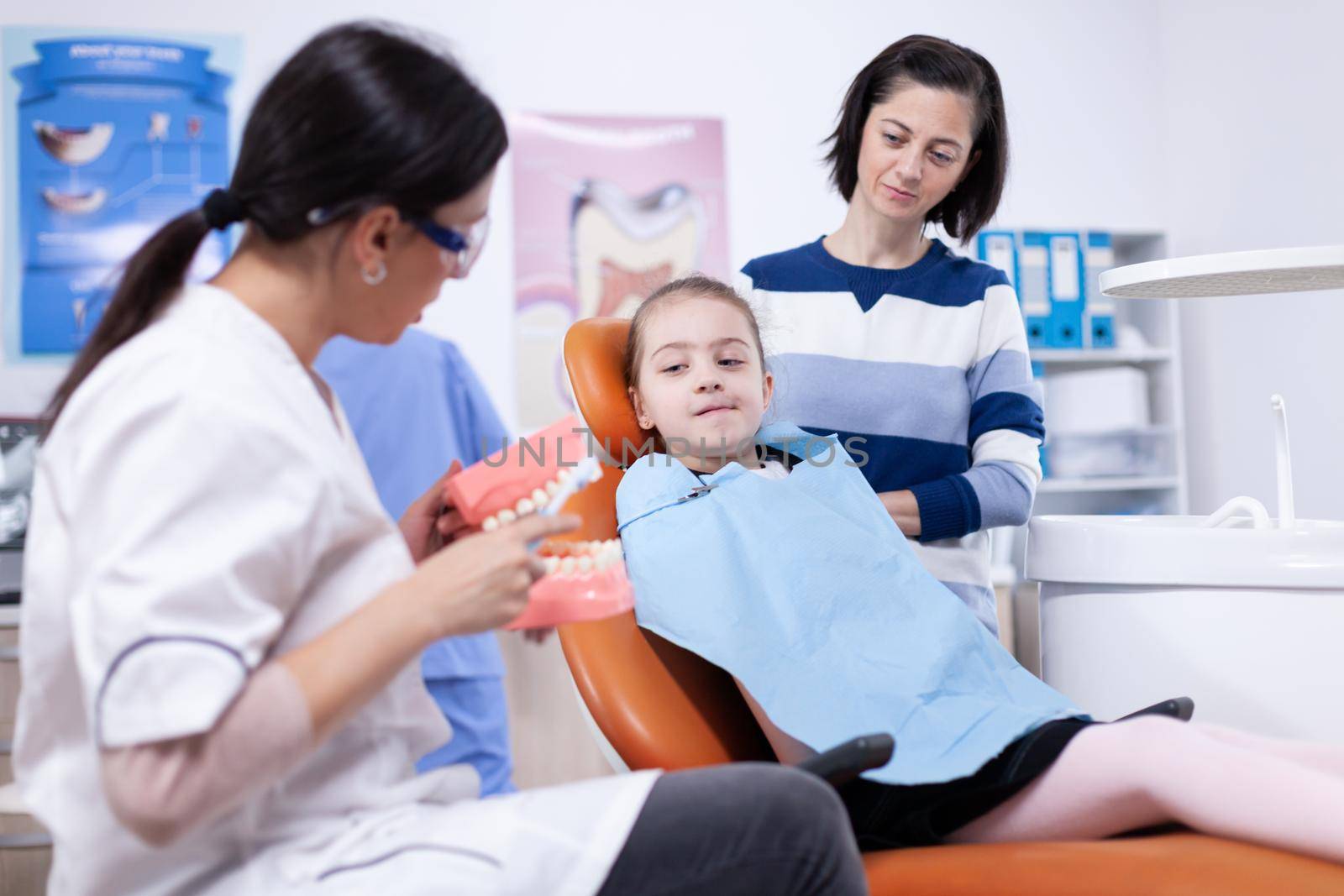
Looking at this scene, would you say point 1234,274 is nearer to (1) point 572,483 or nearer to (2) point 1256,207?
(1) point 572,483

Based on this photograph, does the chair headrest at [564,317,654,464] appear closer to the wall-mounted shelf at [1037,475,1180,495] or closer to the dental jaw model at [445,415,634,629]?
the dental jaw model at [445,415,634,629]

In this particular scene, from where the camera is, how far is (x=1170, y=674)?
4.58 feet

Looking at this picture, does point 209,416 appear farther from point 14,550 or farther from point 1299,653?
point 14,550

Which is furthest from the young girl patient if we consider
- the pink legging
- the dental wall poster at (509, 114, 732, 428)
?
the dental wall poster at (509, 114, 732, 428)

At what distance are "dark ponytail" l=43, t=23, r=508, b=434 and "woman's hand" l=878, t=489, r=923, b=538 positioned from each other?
31.9 inches

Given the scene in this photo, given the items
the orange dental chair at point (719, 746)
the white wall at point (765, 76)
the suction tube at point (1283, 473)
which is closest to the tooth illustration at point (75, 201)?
the white wall at point (765, 76)

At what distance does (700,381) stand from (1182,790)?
748 mm

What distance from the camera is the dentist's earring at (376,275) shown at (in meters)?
0.88

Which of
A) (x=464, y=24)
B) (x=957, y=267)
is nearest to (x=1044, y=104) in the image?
(x=464, y=24)

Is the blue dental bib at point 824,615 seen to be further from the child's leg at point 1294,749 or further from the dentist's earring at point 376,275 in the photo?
the dentist's earring at point 376,275

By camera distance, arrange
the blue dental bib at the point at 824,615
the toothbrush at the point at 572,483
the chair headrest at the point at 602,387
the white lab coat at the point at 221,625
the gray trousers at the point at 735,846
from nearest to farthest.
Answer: the white lab coat at the point at 221,625, the gray trousers at the point at 735,846, the toothbrush at the point at 572,483, the blue dental bib at the point at 824,615, the chair headrest at the point at 602,387

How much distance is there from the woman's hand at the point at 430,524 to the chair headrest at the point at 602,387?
1.38 ft

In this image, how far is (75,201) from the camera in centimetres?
323

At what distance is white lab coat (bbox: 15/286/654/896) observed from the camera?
0.69 meters
